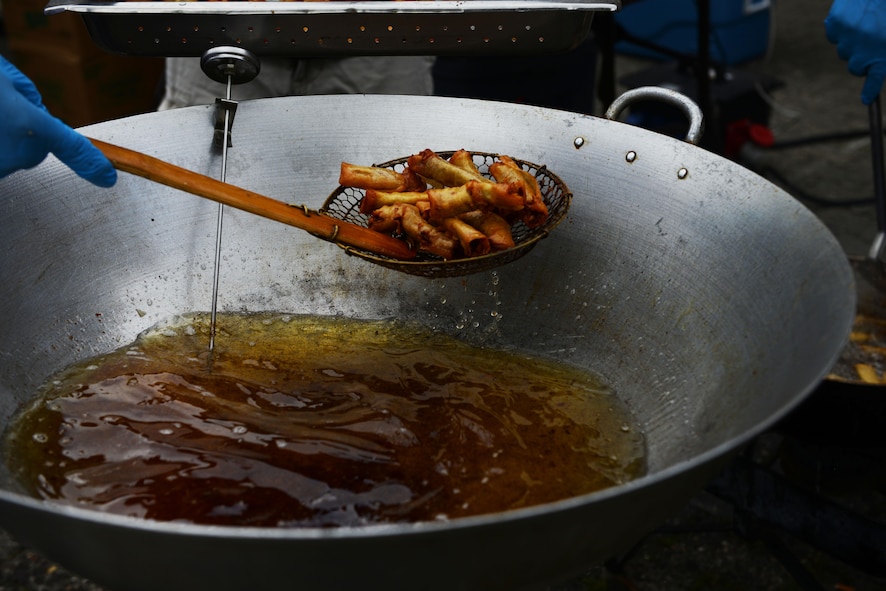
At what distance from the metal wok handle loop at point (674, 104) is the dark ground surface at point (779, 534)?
87cm

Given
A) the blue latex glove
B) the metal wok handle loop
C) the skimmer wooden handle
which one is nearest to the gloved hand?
the metal wok handle loop

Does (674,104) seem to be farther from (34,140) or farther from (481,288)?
(34,140)

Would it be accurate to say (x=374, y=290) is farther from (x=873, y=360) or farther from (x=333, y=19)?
(x=873, y=360)

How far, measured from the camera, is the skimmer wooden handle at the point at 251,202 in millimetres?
1373

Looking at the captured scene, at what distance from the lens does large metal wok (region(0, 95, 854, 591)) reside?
3.15 ft

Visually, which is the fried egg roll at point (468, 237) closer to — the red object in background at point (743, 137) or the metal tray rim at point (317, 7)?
the metal tray rim at point (317, 7)

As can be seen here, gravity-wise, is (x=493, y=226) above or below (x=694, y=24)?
above

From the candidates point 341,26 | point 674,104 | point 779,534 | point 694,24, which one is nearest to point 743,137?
point 694,24

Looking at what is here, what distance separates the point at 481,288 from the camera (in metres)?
1.84

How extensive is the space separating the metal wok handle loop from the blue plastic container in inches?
149

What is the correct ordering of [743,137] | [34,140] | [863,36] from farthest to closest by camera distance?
[743,137] → [863,36] → [34,140]

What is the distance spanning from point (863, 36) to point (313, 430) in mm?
1578

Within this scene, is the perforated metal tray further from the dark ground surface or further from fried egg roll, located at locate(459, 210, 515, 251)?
the dark ground surface

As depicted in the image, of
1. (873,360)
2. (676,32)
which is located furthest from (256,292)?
(676,32)
